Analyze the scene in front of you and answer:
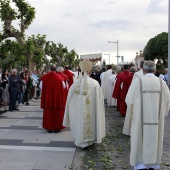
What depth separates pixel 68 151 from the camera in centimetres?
795

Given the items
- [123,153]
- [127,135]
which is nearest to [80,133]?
[123,153]

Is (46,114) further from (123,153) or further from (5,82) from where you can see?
(5,82)

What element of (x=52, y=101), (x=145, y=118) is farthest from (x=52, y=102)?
(x=145, y=118)

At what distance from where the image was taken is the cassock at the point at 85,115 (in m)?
7.96

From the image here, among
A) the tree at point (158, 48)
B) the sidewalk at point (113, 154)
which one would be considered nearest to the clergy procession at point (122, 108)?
the sidewalk at point (113, 154)

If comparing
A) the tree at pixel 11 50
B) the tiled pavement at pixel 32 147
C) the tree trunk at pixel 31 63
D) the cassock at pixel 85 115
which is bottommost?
the tiled pavement at pixel 32 147

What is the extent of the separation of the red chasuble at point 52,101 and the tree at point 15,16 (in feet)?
50.2

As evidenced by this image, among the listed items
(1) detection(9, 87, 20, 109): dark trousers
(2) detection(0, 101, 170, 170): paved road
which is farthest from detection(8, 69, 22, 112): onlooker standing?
(2) detection(0, 101, 170, 170): paved road

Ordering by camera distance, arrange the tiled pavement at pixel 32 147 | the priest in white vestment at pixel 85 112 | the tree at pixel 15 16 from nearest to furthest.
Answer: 1. the tiled pavement at pixel 32 147
2. the priest in white vestment at pixel 85 112
3. the tree at pixel 15 16

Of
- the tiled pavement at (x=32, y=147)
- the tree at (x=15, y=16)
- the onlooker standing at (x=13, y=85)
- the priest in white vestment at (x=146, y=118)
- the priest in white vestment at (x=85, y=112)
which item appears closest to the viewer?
the priest in white vestment at (x=146, y=118)

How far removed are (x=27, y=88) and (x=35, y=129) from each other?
763cm

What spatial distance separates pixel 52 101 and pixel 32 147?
7.02 ft

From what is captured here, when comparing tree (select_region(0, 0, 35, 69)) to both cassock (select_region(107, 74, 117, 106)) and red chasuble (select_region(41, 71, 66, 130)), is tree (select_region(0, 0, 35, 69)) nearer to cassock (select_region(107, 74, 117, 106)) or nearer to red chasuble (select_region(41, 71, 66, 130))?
cassock (select_region(107, 74, 117, 106))

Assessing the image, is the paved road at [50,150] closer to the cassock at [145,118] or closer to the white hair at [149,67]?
the cassock at [145,118]
